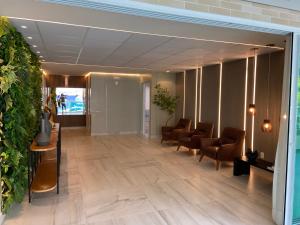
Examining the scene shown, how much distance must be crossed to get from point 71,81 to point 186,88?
18.7 ft

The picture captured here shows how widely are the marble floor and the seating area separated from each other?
12.5 inches

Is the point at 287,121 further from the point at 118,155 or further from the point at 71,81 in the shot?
the point at 71,81

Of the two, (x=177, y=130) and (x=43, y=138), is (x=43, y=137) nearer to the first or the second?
(x=43, y=138)

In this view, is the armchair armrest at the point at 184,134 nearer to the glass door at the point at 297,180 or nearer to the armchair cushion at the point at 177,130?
the armchair cushion at the point at 177,130

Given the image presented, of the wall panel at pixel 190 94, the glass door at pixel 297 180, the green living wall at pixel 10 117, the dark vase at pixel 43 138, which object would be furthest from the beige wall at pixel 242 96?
the green living wall at pixel 10 117

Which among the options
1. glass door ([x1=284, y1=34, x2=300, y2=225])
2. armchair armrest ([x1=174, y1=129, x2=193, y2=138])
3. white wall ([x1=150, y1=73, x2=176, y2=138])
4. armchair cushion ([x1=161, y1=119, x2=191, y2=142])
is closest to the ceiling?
glass door ([x1=284, y1=34, x2=300, y2=225])

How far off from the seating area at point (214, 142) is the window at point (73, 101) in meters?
5.58

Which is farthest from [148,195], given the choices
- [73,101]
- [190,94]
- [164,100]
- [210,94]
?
[73,101]

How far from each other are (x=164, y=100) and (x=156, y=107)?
1.85 ft

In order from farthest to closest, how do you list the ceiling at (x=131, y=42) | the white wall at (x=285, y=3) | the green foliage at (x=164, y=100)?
the green foliage at (x=164, y=100), the ceiling at (x=131, y=42), the white wall at (x=285, y=3)

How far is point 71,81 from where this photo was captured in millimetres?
10852

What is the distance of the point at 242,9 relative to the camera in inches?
92.2

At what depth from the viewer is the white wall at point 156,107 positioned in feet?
28.9

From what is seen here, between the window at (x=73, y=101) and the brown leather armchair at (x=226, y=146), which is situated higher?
the window at (x=73, y=101)
